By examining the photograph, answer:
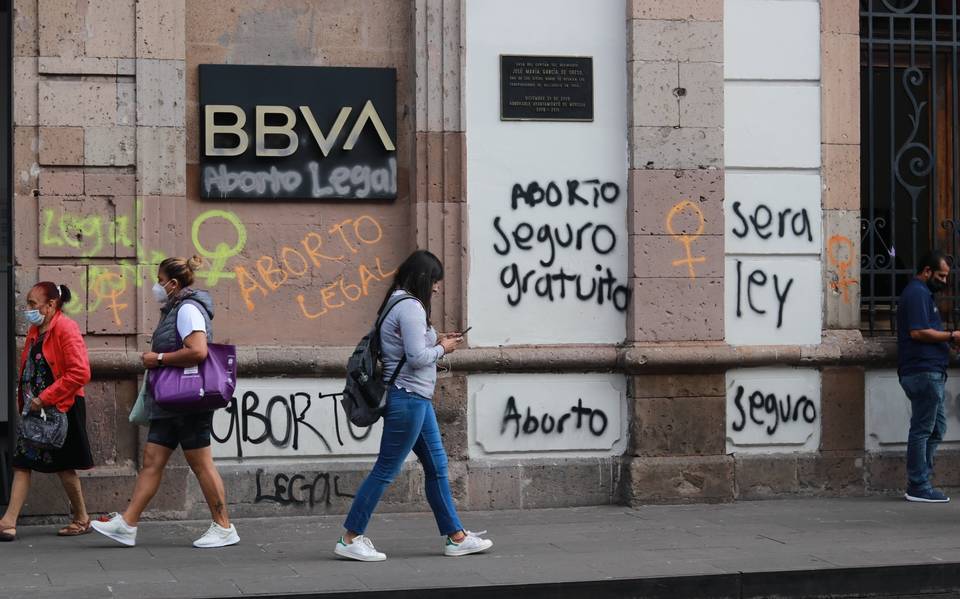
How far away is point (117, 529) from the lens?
816 cm

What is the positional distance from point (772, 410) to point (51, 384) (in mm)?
5054

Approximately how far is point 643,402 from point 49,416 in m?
4.03

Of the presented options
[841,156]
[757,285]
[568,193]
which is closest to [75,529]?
[568,193]

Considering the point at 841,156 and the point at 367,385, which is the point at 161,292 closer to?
the point at 367,385

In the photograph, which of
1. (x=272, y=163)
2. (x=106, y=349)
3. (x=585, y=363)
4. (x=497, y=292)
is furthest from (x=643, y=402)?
(x=106, y=349)

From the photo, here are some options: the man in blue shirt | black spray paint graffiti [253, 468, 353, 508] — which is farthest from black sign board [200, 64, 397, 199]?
the man in blue shirt

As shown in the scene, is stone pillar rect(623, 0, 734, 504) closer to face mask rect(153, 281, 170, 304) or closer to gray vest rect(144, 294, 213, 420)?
gray vest rect(144, 294, 213, 420)

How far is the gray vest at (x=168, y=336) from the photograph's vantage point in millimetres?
8117

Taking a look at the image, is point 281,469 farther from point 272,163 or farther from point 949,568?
point 949,568

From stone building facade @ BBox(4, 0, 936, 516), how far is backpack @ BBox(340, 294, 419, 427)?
6.61ft

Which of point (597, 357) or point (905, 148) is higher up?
point (905, 148)

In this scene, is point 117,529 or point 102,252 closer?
point 117,529

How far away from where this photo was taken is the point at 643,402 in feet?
33.0

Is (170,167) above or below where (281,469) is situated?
above
